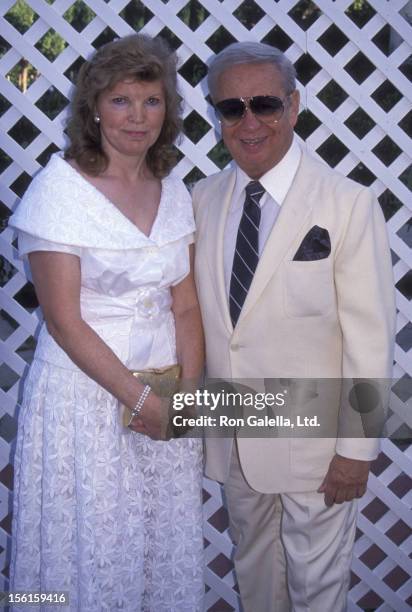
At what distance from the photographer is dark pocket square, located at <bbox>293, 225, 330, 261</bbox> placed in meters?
1.90

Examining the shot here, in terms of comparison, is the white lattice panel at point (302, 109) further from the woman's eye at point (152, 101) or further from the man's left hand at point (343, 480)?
the man's left hand at point (343, 480)

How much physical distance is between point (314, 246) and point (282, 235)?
9cm

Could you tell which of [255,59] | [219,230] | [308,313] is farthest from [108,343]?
[255,59]

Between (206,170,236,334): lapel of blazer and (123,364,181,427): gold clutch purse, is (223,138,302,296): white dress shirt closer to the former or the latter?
(206,170,236,334): lapel of blazer

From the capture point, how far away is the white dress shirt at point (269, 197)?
6.55 feet

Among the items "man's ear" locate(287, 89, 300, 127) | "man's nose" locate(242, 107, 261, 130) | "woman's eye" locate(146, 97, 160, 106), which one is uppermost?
"man's ear" locate(287, 89, 300, 127)

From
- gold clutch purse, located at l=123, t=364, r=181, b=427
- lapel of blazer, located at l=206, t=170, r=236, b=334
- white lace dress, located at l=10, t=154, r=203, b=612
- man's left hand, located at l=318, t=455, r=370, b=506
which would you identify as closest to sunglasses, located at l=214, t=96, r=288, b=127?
lapel of blazer, located at l=206, t=170, r=236, b=334

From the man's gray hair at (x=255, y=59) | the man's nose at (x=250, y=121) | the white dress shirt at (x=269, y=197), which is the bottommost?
the white dress shirt at (x=269, y=197)

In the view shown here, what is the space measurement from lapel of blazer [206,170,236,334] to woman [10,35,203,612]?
74mm

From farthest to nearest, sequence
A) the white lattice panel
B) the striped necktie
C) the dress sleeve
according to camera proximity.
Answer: the white lattice panel < the striped necktie < the dress sleeve

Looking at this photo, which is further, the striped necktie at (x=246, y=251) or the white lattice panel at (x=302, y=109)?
the white lattice panel at (x=302, y=109)

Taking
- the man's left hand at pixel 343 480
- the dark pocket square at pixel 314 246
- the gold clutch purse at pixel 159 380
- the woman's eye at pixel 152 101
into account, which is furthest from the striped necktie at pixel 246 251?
the man's left hand at pixel 343 480

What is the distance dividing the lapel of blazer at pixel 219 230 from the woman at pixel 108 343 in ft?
0.24

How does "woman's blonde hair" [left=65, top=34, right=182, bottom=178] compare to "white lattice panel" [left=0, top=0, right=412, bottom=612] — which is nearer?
"woman's blonde hair" [left=65, top=34, right=182, bottom=178]
